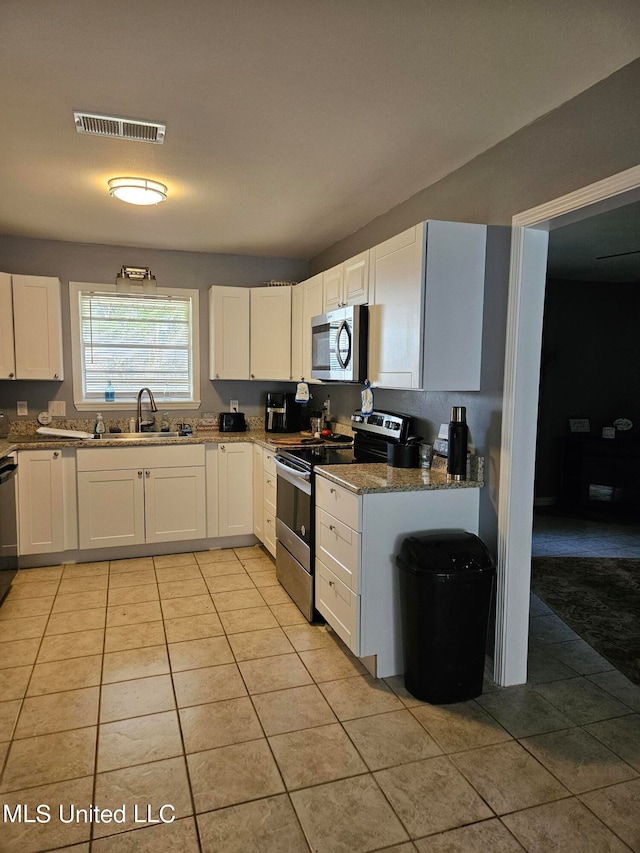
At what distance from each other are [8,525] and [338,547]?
2.30m

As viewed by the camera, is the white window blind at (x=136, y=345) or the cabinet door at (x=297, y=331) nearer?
the cabinet door at (x=297, y=331)

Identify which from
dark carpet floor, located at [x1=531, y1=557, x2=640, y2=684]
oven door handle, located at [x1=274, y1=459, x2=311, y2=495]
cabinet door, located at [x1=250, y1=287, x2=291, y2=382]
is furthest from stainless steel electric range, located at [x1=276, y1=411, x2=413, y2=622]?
dark carpet floor, located at [x1=531, y1=557, x2=640, y2=684]

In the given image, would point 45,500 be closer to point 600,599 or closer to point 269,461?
point 269,461

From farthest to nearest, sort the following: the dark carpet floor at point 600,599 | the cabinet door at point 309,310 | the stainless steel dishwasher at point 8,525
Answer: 1. the cabinet door at point 309,310
2. the stainless steel dishwasher at point 8,525
3. the dark carpet floor at point 600,599

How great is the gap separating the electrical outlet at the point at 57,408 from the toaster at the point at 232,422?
1.26 metres

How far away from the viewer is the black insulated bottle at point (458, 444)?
272 centimetres

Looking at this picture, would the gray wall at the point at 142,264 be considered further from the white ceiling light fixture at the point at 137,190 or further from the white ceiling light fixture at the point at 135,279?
the white ceiling light fixture at the point at 137,190

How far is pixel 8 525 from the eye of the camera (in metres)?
3.76

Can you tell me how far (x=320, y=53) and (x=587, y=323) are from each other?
5.20 metres

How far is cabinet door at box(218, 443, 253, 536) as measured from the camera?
455cm

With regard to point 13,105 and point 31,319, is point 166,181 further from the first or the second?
point 31,319

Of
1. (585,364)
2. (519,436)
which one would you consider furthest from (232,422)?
(585,364)

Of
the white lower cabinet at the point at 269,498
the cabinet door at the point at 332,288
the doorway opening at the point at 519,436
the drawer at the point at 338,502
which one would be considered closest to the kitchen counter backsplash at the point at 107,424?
the white lower cabinet at the point at 269,498

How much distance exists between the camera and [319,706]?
2461 mm
